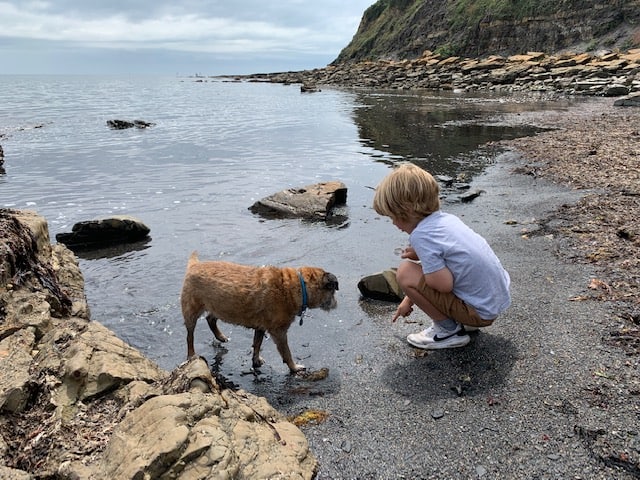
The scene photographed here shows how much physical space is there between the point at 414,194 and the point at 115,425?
304cm

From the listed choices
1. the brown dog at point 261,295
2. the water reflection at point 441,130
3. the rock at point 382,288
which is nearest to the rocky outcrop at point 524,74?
the water reflection at point 441,130

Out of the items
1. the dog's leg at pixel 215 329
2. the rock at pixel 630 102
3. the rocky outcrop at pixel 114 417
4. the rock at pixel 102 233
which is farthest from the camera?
the rock at pixel 630 102

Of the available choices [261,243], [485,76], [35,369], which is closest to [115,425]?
[35,369]

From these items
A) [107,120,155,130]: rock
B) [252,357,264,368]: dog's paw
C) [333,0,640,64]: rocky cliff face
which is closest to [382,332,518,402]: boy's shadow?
[252,357,264,368]: dog's paw

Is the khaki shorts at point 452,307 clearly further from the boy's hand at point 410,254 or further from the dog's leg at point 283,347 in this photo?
the dog's leg at point 283,347

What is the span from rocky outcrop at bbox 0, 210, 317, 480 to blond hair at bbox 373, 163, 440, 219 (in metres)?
2.12

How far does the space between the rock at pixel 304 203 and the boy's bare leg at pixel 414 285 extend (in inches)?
245

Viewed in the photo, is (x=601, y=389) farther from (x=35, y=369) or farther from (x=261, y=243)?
(x=261, y=243)

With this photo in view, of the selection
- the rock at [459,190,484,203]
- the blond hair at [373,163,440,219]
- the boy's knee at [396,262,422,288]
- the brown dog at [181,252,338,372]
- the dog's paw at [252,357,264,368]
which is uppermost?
the blond hair at [373,163,440,219]

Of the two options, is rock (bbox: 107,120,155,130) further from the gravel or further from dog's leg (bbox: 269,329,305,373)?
dog's leg (bbox: 269,329,305,373)

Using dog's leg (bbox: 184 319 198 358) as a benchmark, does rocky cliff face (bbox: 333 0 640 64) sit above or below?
above

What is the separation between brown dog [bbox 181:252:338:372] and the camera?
5012 millimetres

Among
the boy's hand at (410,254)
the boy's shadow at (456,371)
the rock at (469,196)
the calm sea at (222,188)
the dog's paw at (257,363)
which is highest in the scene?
the boy's hand at (410,254)

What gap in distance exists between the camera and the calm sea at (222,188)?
6.34 m
